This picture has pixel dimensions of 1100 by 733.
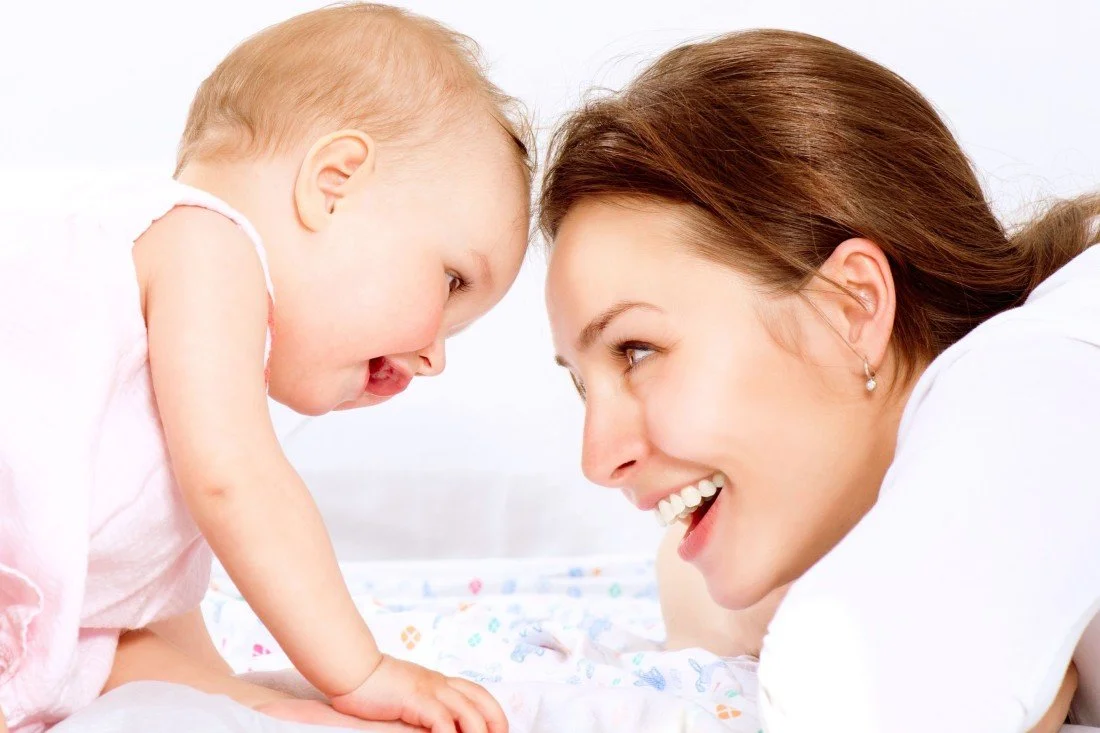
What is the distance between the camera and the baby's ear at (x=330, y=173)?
1.37 m

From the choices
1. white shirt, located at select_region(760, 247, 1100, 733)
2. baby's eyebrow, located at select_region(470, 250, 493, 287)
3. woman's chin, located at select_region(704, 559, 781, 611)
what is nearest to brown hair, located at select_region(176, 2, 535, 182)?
baby's eyebrow, located at select_region(470, 250, 493, 287)

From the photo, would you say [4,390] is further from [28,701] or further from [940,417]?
[940,417]

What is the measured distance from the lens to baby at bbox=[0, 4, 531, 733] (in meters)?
1.17

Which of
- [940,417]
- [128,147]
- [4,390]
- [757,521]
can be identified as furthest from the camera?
[128,147]

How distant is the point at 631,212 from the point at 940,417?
0.57 meters

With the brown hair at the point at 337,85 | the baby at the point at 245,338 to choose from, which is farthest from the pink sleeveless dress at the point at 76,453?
the brown hair at the point at 337,85

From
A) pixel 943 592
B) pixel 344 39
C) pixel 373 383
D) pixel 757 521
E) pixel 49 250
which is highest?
pixel 344 39

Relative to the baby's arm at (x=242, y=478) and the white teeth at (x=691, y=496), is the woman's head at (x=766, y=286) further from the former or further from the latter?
the baby's arm at (x=242, y=478)

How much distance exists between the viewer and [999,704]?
0.86 meters

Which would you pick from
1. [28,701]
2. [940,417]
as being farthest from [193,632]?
[940,417]

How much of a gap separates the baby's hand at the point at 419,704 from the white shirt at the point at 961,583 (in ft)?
1.27

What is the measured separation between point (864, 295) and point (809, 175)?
16 centimetres

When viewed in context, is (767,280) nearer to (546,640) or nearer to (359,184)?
(359,184)

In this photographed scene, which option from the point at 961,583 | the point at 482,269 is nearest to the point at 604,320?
the point at 482,269
